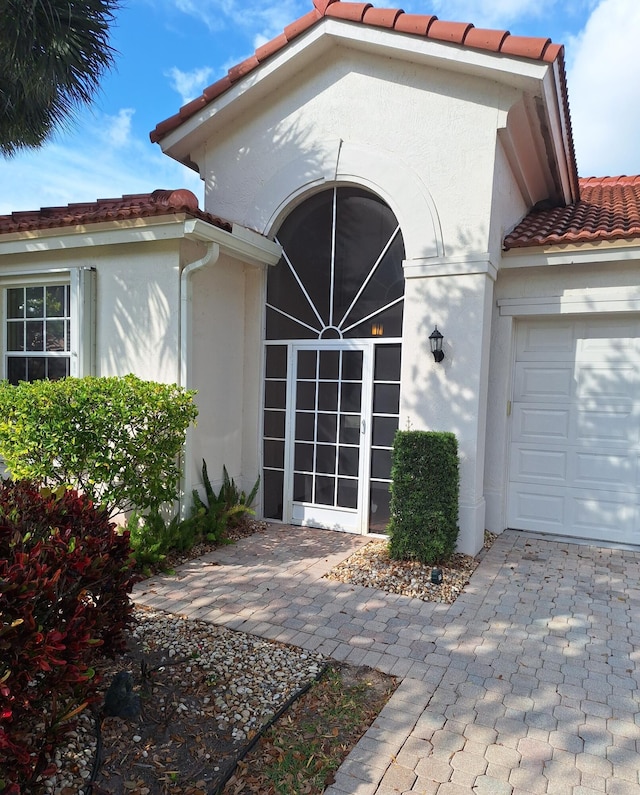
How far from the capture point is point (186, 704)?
3178 mm

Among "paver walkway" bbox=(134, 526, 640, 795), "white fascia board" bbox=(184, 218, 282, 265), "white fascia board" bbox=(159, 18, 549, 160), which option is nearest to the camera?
"paver walkway" bbox=(134, 526, 640, 795)

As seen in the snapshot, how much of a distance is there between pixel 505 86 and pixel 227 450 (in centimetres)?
593

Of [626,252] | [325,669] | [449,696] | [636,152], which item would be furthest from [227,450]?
[636,152]

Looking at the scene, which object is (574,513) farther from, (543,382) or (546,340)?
(546,340)

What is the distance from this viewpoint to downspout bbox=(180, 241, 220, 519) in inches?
249

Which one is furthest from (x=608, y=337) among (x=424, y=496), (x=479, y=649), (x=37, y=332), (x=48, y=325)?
(x=37, y=332)

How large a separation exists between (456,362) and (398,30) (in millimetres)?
4182

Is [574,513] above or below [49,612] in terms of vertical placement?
below

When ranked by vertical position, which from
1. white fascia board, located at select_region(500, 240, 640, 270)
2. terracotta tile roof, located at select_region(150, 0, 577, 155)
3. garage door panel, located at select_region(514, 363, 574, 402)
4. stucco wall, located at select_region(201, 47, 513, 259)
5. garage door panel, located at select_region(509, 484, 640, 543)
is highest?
terracotta tile roof, located at select_region(150, 0, 577, 155)

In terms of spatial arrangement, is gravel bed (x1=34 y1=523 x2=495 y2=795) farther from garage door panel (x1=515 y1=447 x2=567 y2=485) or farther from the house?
garage door panel (x1=515 y1=447 x2=567 y2=485)

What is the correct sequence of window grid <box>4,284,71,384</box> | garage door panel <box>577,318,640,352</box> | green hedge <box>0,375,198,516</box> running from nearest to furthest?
green hedge <box>0,375,198,516</box>, garage door panel <box>577,318,640,352</box>, window grid <box>4,284,71,384</box>

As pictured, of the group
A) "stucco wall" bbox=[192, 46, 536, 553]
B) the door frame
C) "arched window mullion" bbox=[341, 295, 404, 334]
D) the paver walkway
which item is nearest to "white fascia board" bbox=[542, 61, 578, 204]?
"stucco wall" bbox=[192, 46, 536, 553]

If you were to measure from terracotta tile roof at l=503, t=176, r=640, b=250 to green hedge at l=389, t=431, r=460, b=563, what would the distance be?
302 cm

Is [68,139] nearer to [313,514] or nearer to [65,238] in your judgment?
[65,238]
